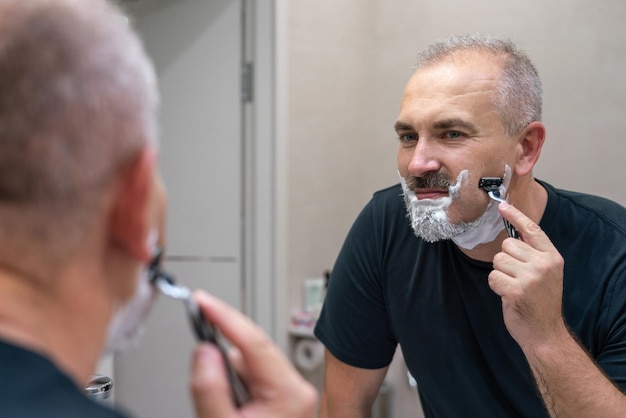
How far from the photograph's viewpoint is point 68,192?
488mm

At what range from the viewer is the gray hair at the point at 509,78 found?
1.20 metres

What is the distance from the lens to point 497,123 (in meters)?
1.20

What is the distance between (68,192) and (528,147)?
941 millimetres

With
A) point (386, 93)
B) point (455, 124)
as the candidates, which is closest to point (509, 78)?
point (455, 124)

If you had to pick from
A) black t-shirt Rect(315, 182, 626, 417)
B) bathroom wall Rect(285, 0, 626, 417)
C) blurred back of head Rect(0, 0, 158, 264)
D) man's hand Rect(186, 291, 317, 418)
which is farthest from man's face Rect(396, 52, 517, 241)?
bathroom wall Rect(285, 0, 626, 417)

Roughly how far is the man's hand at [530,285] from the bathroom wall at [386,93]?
3.38 ft

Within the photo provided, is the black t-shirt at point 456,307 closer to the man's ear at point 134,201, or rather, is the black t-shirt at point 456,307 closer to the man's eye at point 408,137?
the man's eye at point 408,137

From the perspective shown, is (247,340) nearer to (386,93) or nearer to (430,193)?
(430,193)

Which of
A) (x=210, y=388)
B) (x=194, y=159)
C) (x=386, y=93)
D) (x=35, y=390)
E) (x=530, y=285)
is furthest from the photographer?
(x=386, y=93)

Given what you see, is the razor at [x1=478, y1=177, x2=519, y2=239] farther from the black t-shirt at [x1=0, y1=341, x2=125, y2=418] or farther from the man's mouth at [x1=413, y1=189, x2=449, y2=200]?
the black t-shirt at [x1=0, y1=341, x2=125, y2=418]

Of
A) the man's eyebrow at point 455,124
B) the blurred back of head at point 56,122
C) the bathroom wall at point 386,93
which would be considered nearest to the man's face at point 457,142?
the man's eyebrow at point 455,124

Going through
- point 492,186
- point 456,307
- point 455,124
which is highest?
point 455,124

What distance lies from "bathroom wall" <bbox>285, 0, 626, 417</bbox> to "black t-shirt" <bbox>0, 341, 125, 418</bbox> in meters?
A: 1.62

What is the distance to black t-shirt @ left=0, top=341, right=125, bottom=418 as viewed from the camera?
431 mm
